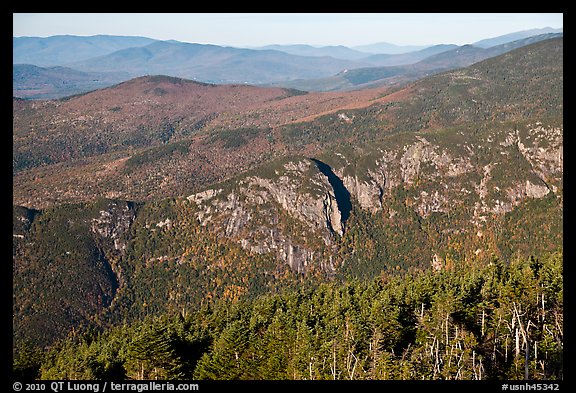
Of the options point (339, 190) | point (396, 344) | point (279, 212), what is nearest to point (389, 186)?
point (339, 190)

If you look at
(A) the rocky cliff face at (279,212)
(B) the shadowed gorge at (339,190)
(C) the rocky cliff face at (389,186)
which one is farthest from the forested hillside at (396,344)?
(B) the shadowed gorge at (339,190)

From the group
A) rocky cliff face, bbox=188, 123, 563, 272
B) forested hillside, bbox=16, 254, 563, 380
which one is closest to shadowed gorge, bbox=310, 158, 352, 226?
rocky cliff face, bbox=188, 123, 563, 272

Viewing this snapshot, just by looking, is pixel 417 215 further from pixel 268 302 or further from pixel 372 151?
pixel 268 302

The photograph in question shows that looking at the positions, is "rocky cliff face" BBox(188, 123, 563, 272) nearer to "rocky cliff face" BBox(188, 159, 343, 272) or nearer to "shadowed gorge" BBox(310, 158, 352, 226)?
"rocky cliff face" BBox(188, 159, 343, 272)

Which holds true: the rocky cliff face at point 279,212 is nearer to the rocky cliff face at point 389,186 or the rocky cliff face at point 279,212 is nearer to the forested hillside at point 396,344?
the rocky cliff face at point 389,186

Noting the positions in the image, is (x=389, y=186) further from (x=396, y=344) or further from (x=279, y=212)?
(x=396, y=344)

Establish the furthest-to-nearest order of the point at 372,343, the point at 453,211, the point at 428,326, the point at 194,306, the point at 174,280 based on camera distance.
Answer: the point at 453,211 < the point at 174,280 < the point at 194,306 < the point at 428,326 < the point at 372,343

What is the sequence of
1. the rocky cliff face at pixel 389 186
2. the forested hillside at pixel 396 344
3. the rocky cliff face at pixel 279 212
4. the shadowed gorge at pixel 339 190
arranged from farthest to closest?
the shadowed gorge at pixel 339 190 → the rocky cliff face at pixel 389 186 → the rocky cliff face at pixel 279 212 → the forested hillside at pixel 396 344

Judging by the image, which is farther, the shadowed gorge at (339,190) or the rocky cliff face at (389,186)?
the shadowed gorge at (339,190)
